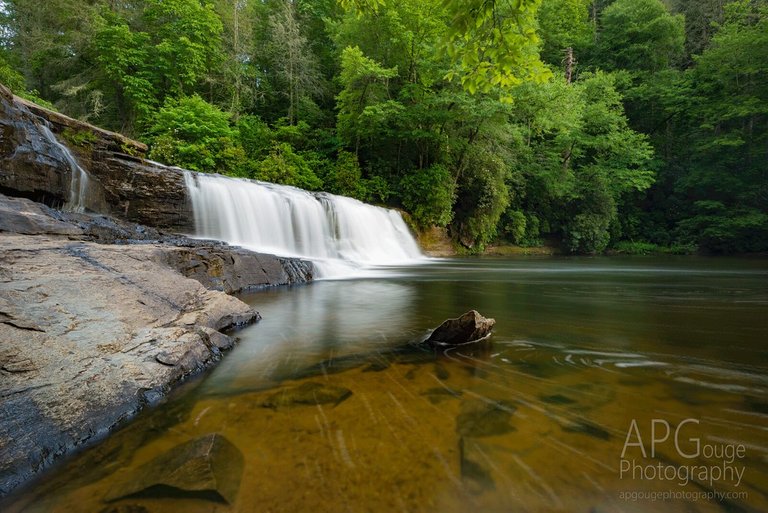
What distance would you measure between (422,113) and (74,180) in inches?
458

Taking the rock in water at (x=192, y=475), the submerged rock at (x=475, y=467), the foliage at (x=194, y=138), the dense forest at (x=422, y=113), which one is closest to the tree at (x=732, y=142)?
the dense forest at (x=422, y=113)

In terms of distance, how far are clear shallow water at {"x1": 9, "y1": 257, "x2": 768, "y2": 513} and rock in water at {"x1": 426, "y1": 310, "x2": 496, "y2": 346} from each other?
186mm

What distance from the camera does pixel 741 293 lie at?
5430 mm

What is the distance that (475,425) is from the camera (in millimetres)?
1572

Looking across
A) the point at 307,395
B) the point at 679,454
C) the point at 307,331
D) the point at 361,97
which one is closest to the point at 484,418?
the point at 679,454

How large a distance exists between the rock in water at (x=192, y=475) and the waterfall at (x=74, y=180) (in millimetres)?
7626

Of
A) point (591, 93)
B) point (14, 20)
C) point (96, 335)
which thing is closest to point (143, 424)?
point (96, 335)

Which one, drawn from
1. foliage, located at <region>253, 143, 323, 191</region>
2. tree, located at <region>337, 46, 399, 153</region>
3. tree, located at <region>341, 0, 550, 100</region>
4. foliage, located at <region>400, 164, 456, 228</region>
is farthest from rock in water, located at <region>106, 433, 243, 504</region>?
foliage, located at <region>400, 164, 456, 228</region>

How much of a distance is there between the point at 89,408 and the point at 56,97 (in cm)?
2447

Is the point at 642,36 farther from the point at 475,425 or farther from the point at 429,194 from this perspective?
the point at 475,425

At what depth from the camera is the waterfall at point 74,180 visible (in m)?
6.70

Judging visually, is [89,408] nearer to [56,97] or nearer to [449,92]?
[449,92]

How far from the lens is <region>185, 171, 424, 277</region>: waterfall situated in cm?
848

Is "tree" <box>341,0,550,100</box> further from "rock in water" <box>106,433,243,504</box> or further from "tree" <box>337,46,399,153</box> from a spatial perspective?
"tree" <box>337,46,399,153</box>
